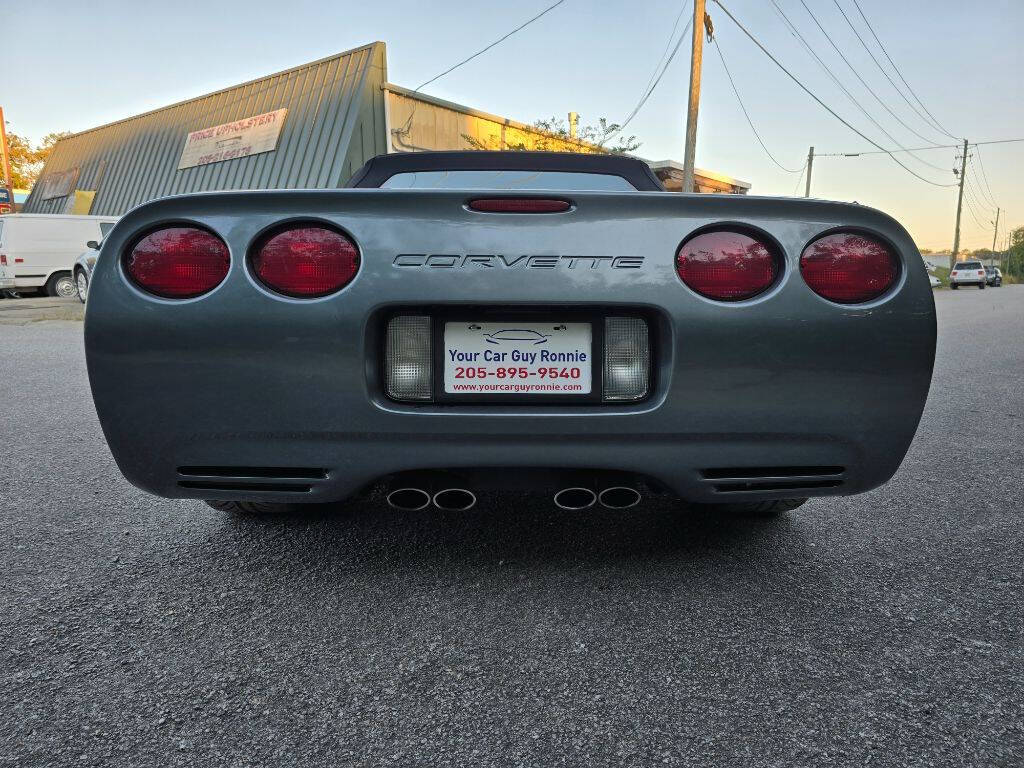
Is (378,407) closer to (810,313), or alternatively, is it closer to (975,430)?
(810,313)

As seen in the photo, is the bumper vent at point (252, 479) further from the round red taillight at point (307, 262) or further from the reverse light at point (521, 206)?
the reverse light at point (521, 206)

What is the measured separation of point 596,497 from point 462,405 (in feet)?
1.38

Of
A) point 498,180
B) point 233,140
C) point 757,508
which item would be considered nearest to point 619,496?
point 757,508

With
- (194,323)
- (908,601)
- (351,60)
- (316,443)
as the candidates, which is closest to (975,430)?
(908,601)

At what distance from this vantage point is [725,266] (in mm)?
1735

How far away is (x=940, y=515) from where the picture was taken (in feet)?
8.63

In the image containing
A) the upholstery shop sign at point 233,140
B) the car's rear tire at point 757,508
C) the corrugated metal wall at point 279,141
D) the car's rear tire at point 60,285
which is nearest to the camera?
the car's rear tire at point 757,508

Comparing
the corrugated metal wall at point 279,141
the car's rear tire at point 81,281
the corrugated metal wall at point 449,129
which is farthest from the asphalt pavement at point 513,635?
the corrugated metal wall at point 449,129

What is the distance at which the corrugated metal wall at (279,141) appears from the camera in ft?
51.7

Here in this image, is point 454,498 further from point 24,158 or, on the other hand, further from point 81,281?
point 24,158

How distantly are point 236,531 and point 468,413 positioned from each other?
1.18 m

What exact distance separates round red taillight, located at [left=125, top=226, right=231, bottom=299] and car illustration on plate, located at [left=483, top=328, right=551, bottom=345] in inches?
25.8

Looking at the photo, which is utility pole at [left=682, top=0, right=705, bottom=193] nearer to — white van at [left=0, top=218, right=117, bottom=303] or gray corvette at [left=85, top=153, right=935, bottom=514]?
white van at [left=0, top=218, right=117, bottom=303]

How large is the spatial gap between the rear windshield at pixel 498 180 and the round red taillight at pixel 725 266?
1.12 metres
